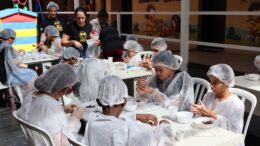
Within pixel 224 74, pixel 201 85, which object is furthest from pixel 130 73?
pixel 224 74

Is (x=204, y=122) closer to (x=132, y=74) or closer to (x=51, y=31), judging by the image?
(x=132, y=74)

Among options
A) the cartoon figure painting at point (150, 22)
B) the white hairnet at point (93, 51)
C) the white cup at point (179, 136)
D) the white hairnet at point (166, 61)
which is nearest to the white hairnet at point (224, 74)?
the white hairnet at point (166, 61)

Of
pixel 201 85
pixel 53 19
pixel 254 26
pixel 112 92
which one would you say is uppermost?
pixel 53 19

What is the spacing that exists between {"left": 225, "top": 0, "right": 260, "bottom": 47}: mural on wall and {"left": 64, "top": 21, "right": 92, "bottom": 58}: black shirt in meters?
4.30

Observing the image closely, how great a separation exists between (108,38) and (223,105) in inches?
116

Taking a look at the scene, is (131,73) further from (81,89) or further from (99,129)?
(99,129)

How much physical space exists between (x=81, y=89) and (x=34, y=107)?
1.06 meters

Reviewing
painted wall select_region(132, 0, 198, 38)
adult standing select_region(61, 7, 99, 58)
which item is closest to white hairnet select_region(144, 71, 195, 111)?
adult standing select_region(61, 7, 99, 58)

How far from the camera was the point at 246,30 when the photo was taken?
7.57 m

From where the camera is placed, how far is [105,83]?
1.78 m

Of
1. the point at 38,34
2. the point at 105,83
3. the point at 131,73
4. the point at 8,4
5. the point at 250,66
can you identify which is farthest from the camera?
the point at 8,4

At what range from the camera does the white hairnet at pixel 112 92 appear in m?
1.75

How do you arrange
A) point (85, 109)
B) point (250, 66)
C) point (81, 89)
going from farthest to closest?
point (250, 66), point (81, 89), point (85, 109)

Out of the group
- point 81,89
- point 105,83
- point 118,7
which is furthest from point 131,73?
point 118,7
